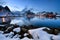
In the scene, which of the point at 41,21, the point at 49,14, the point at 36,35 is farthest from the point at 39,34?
the point at 49,14

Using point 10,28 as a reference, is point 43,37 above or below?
below

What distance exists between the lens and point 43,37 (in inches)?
61.9

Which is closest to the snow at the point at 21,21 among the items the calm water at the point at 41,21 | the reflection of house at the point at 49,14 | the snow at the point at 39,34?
the calm water at the point at 41,21

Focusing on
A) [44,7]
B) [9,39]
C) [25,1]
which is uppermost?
[25,1]

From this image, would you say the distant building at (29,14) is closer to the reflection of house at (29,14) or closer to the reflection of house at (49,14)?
the reflection of house at (29,14)

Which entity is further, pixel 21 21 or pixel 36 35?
pixel 21 21

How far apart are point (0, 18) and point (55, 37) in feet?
3.04

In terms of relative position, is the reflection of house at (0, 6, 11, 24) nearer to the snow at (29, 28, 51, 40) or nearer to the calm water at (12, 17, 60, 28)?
the calm water at (12, 17, 60, 28)

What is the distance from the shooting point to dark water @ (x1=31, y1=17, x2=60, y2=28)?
5.28 ft

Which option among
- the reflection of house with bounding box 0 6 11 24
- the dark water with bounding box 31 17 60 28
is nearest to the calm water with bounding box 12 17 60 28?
the dark water with bounding box 31 17 60 28

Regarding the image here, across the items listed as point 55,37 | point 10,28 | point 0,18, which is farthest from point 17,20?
point 55,37

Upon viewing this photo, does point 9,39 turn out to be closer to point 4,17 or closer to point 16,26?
point 16,26

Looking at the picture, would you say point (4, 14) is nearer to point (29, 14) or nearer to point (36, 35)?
point (29, 14)

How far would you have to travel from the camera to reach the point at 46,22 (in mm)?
1639
